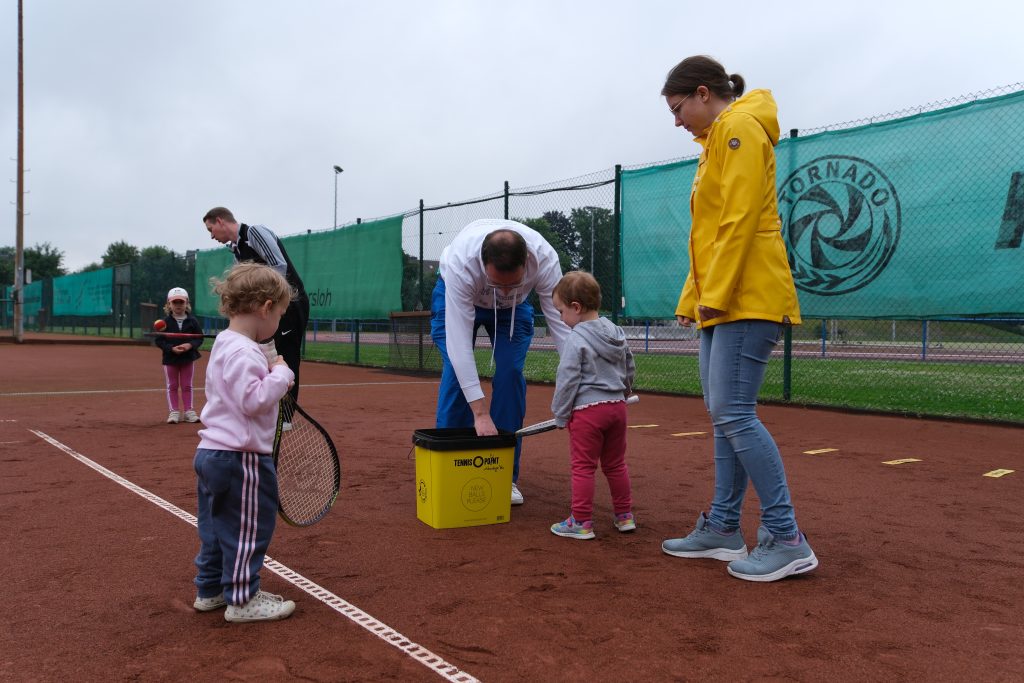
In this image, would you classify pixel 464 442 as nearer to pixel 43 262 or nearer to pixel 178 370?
pixel 178 370

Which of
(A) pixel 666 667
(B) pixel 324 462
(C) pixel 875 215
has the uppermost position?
(C) pixel 875 215

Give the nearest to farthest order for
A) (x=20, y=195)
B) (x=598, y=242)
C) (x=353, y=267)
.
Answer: (x=598, y=242) < (x=353, y=267) < (x=20, y=195)

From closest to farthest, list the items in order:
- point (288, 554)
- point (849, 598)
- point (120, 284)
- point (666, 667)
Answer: point (666, 667), point (849, 598), point (288, 554), point (120, 284)

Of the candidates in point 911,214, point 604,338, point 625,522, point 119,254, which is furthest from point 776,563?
point 119,254

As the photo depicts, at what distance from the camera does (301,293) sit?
230 inches

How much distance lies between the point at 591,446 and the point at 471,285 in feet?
2.98

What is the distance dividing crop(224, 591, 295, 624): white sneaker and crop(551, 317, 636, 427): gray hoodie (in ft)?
4.60

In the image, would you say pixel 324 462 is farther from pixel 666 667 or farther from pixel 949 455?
pixel 949 455

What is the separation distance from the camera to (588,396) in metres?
3.44

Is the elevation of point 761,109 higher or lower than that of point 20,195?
lower

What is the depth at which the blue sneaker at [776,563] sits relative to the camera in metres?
2.86

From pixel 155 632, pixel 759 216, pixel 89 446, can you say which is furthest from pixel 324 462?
pixel 89 446

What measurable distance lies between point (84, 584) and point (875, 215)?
22.8ft

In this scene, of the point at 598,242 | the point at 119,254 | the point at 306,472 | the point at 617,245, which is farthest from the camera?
the point at 119,254
